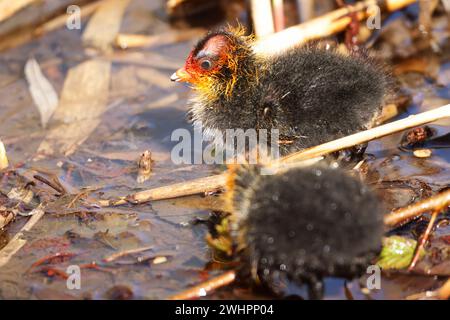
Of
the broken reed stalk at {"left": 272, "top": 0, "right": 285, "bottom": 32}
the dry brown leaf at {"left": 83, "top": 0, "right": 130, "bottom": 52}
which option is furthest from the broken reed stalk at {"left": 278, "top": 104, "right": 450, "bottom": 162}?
the dry brown leaf at {"left": 83, "top": 0, "right": 130, "bottom": 52}

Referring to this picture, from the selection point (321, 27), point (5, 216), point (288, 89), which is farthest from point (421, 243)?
point (321, 27)

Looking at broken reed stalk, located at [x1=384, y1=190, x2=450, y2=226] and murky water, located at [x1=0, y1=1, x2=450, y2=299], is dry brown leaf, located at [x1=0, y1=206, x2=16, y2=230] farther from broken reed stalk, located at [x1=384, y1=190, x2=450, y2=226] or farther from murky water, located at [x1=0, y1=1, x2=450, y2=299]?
broken reed stalk, located at [x1=384, y1=190, x2=450, y2=226]

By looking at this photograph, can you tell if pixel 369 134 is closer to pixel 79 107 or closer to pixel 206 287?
pixel 206 287

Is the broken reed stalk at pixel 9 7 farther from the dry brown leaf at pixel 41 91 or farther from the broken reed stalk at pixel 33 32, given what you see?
the dry brown leaf at pixel 41 91

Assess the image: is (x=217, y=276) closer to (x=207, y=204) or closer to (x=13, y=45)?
(x=207, y=204)
